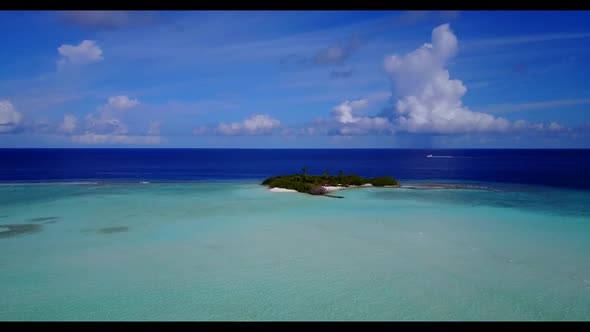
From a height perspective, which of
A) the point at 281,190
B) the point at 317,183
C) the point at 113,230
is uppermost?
the point at 317,183

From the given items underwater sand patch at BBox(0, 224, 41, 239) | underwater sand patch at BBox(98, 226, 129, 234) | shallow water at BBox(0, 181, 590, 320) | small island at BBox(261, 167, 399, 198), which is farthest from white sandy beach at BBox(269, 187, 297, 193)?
underwater sand patch at BBox(0, 224, 41, 239)

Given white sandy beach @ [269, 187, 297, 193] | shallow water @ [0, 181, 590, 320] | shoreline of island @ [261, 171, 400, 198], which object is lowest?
shallow water @ [0, 181, 590, 320]

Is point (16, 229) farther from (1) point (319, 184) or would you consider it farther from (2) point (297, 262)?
(1) point (319, 184)

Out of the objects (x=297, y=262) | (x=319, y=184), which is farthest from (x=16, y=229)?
(x=319, y=184)

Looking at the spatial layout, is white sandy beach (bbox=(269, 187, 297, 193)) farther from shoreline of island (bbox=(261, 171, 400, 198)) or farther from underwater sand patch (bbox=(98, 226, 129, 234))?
underwater sand patch (bbox=(98, 226, 129, 234))

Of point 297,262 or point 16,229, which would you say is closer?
point 297,262
